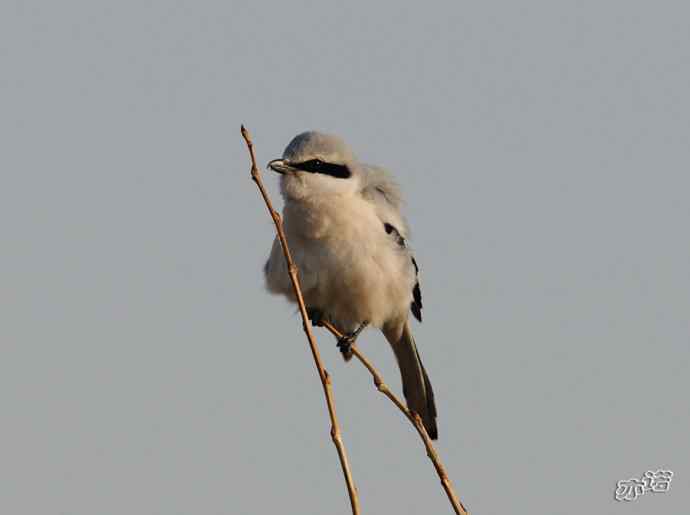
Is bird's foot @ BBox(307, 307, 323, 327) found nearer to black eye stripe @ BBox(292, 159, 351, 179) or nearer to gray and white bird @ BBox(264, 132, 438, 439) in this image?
gray and white bird @ BBox(264, 132, 438, 439)

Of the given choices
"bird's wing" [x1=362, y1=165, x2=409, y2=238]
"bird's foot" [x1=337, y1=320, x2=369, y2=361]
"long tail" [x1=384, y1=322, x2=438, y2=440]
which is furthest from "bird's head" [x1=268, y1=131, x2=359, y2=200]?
"long tail" [x1=384, y1=322, x2=438, y2=440]

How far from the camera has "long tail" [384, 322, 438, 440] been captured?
24.3 feet

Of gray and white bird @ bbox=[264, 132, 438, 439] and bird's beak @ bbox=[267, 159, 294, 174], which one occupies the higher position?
bird's beak @ bbox=[267, 159, 294, 174]

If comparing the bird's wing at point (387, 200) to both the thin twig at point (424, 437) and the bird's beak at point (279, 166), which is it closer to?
the bird's beak at point (279, 166)

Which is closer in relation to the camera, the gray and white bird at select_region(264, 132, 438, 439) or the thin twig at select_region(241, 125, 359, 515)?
the thin twig at select_region(241, 125, 359, 515)

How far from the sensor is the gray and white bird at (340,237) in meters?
6.12

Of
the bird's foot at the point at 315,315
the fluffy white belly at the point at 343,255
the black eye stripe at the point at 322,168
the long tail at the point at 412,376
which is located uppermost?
the black eye stripe at the point at 322,168

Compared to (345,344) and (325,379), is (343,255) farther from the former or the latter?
(325,379)

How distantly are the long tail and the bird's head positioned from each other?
4.94ft

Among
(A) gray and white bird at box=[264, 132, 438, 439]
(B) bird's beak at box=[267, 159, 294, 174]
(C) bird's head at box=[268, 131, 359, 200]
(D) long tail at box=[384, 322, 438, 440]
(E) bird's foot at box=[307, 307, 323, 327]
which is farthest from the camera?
(D) long tail at box=[384, 322, 438, 440]

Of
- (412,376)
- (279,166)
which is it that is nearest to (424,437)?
(279,166)

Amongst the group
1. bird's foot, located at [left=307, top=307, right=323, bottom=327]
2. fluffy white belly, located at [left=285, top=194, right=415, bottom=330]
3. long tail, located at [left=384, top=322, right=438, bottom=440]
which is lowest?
long tail, located at [left=384, top=322, right=438, bottom=440]

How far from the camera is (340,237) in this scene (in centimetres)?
625

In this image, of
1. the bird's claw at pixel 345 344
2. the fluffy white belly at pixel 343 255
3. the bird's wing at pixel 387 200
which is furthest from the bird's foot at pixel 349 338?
the bird's wing at pixel 387 200
